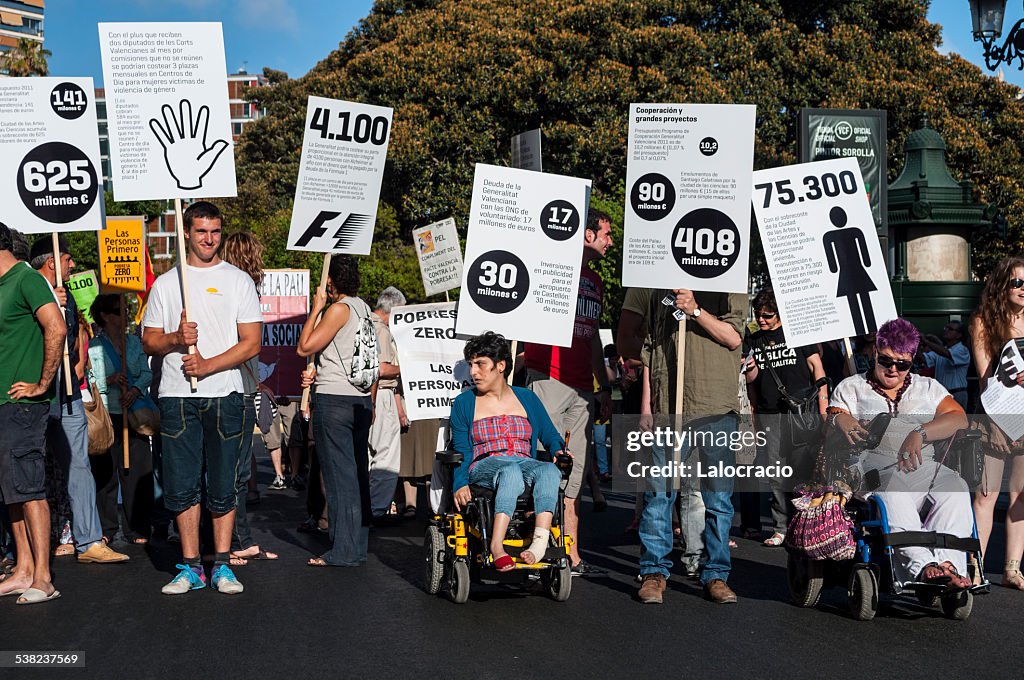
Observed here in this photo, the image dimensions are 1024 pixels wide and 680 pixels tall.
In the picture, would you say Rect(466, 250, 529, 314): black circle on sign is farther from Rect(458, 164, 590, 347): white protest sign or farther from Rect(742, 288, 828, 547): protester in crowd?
Rect(742, 288, 828, 547): protester in crowd

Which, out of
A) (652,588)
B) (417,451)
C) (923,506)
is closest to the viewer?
(923,506)

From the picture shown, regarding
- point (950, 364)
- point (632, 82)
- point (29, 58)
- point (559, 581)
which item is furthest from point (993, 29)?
point (29, 58)

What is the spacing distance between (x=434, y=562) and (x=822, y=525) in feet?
6.98

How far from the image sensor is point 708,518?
7668 millimetres

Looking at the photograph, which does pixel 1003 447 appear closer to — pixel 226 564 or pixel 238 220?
pixel 226 564

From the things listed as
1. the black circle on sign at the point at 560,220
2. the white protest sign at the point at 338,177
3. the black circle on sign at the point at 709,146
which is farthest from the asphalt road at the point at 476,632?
the black circle on sign at the point at 709,146

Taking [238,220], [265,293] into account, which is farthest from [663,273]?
[238,220]

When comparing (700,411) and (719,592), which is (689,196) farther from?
(719,592)

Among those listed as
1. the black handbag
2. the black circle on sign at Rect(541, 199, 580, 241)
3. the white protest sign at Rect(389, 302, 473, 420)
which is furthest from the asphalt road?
the black circle on sign at Rect(541, 199, 580, 241)

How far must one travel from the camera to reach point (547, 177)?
8914 millimetres

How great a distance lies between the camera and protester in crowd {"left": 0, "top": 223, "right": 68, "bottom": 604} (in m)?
7.50

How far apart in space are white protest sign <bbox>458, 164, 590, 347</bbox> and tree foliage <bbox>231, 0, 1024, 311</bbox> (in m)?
24.3

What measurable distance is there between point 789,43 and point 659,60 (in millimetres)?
3463

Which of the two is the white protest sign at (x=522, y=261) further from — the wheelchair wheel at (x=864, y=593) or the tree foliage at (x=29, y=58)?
the tree foliage at (x=29, y=58)
